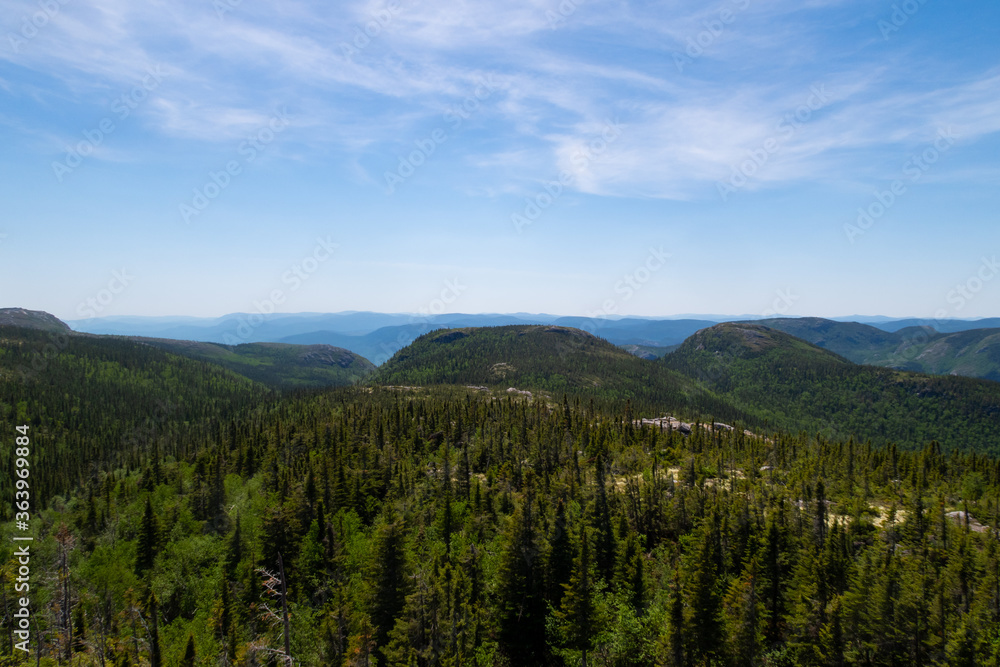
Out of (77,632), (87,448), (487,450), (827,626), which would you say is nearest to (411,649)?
(827,626)

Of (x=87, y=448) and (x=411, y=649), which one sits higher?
(x=411, y=649)

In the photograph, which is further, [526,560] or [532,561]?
[532,561]

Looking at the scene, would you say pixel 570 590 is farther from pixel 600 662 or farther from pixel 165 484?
pixel 165 484

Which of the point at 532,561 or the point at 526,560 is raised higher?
the point at 526,560

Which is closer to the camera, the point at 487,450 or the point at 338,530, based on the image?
the point at 338,530
